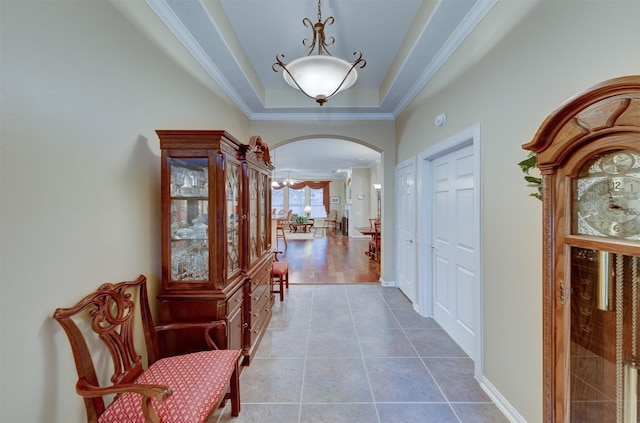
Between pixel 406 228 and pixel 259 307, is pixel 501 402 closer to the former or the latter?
pixel 259 307

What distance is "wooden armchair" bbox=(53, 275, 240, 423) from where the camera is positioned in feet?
3.76

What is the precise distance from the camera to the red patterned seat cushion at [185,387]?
1.21 metres

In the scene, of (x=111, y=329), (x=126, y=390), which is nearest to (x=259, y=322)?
(x=111, y=329)

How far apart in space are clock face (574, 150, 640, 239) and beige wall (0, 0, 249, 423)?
2.24 m

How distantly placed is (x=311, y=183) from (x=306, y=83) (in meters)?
11.7

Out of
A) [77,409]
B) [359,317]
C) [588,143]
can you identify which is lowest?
[359,317]

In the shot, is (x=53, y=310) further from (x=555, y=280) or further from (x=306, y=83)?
(x=555, y=280)

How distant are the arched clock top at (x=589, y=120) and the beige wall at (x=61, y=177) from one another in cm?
215

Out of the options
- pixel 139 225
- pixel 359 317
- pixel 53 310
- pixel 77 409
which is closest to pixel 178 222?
pixel 139 225

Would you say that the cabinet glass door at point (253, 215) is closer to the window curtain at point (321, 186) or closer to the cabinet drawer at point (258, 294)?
the cabinet drawer at point (258, 294)

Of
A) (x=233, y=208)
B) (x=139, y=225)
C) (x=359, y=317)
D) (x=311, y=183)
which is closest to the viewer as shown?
(x=139, y=225)

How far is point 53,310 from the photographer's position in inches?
45.5

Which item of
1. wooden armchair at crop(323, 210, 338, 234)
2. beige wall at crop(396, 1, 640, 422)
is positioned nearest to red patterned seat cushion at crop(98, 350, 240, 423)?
beige wall at crop(396, 1, 640, 422)

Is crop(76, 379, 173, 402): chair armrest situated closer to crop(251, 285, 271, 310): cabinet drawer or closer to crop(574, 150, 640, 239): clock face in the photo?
crop(251, 285, 271, 310): cabinet drawer
